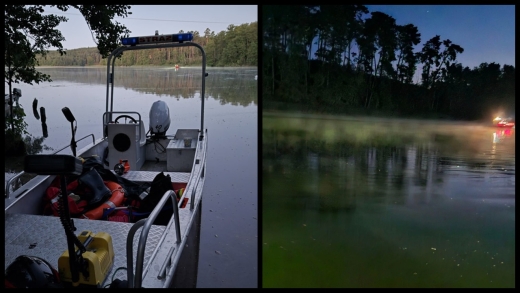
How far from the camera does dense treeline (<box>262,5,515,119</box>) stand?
188cm

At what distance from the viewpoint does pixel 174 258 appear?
6.39 ft

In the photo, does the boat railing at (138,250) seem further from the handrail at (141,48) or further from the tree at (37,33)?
the tree at (37,33)

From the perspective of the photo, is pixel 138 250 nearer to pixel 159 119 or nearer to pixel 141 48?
pixel 141 48

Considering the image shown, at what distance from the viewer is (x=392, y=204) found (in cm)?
248

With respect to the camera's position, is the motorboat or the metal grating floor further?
the metal grating floor

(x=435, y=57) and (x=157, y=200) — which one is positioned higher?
(x=435, y=57)

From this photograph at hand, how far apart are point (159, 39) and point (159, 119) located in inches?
50.3

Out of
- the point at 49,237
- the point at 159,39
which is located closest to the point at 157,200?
the point at 49,237

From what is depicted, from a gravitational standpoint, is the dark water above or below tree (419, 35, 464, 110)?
below

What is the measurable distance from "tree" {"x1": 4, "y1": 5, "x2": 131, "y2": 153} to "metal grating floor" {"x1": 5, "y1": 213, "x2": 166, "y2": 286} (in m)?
3.51

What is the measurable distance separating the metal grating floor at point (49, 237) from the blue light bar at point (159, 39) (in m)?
2.03

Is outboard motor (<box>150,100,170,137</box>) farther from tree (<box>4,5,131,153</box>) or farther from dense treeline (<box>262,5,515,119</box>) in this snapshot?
dense treeline (<box>262,5,515,119</box>)

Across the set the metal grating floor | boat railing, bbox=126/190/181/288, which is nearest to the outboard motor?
the metal grating floor

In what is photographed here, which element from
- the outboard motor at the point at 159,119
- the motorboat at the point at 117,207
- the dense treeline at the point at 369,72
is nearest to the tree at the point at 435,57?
the dense treeline at the point at 369,72
